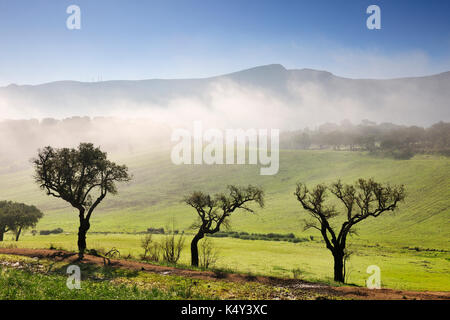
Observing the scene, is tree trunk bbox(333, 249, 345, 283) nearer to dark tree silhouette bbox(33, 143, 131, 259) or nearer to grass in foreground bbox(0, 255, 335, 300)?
grass in foreground bbox(0, 255, 335, 300)

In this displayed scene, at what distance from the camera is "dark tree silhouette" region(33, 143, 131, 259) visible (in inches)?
1339

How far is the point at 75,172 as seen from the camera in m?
35.7

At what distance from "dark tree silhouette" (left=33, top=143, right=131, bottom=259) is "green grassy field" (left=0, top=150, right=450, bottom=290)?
8.63m

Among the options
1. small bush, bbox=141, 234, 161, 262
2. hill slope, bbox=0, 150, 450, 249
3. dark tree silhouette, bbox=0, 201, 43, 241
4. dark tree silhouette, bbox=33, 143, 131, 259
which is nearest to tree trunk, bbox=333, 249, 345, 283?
small bush, bbox=141, 234, 161, 262

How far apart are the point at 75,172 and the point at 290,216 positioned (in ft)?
282

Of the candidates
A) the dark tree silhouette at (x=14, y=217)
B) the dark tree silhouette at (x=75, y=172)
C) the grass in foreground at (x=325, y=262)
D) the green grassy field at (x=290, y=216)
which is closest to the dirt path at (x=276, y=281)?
the grass in foreground at (x=325, y=262)

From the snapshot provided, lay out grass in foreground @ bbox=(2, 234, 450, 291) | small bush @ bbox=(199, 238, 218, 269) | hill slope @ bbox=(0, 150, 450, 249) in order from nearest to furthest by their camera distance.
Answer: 1. small bush @ bbox=(199, 238, 218, 269)
2. grass in foreground @ bbox=(2, 234, 450, 291)
3. hill slope @ bbox=(0, 150, 450, 249)

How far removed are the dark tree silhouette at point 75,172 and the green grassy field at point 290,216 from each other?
8.63m

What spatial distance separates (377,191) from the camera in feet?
106

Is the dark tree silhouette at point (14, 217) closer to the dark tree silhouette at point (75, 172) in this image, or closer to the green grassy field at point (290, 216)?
the green grassy field at point (290, 216)

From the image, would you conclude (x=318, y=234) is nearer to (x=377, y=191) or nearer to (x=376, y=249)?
(x=376, y=249)
